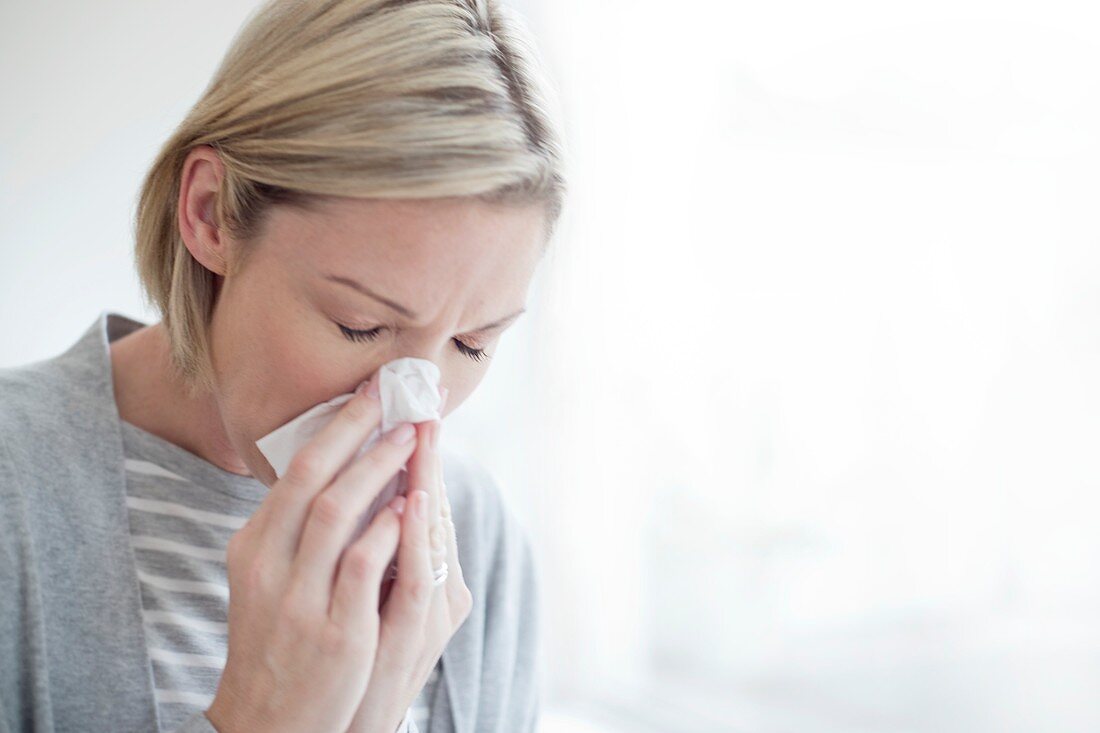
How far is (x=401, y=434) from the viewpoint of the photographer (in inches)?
35.3

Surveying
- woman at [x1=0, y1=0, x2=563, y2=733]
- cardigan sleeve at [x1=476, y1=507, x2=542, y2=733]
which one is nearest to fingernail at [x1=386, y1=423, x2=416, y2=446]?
woman at [x1=0, y1=0, x2=563, y2=733]

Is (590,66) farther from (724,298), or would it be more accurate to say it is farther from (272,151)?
(272,151)

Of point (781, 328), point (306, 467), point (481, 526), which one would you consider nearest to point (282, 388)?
point (306, 467)

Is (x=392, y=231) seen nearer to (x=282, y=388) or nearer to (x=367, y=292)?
(x=367, y=292)

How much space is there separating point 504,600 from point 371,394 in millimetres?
494

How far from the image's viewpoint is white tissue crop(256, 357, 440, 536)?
0.88m

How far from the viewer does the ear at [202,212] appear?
94cm

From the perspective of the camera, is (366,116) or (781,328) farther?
(781,328)

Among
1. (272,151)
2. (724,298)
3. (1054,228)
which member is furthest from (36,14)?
(1054,228)

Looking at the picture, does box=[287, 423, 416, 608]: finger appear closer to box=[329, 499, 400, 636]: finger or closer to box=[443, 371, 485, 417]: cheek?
box=[329, 499, 400, 636]: finger

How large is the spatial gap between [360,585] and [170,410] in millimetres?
356

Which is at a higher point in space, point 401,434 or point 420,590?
point 401,434

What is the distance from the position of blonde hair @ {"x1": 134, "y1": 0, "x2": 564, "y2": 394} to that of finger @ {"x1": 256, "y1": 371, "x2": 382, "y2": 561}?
0.18 metres

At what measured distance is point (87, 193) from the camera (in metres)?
1.60
